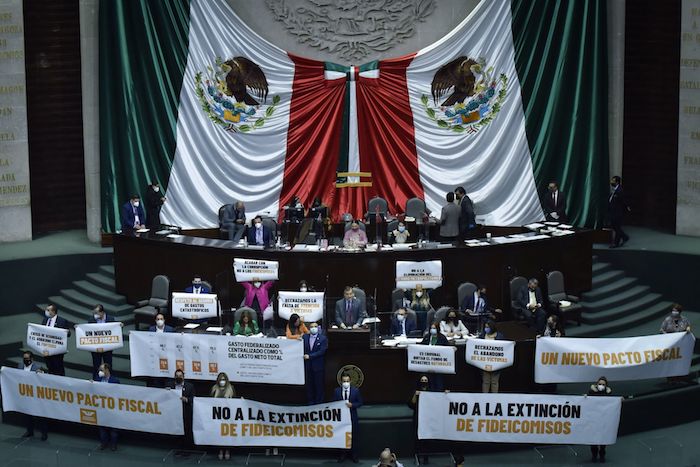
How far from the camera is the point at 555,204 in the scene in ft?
94.7

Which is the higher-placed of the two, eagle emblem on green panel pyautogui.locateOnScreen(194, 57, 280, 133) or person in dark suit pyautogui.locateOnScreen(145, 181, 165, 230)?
eagle emblem on green panel pyautogui.locateOnScreen(194, 57, 280, 133)

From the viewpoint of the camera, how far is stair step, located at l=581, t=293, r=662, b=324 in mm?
26719

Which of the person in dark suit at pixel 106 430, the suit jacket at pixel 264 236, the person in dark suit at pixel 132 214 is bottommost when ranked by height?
the person in dark suit at pixel 106 430

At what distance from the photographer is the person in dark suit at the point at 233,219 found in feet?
93.0

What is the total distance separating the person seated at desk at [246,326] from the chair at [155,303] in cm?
233

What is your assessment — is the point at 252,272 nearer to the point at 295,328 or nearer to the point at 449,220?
the point at 295,328

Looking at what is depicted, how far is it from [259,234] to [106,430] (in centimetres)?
550

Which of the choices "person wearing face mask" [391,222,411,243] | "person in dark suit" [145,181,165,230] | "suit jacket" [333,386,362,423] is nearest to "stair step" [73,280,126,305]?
"person in dark suit" [145,181,165,230]

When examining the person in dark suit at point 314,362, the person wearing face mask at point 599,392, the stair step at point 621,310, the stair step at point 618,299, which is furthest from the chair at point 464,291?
the person wearing face mask at point 599,392

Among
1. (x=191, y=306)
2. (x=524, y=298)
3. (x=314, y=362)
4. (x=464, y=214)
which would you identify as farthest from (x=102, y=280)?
(x=524, y=298)

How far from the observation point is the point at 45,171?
101ft

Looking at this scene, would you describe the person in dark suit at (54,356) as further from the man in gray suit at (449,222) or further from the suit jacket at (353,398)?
the man in gray suit at (449,222)

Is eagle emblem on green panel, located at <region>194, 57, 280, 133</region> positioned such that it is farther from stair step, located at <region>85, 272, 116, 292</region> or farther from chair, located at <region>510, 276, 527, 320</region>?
chair, located at <region>510, 276, 527, 320</region>

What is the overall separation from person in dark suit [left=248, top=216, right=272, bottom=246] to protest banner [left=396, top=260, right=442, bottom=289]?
3.08 m
